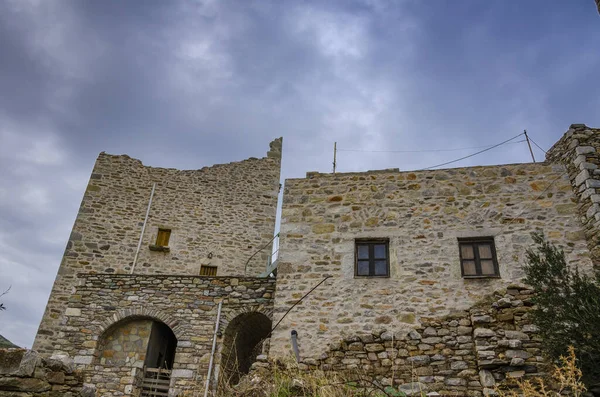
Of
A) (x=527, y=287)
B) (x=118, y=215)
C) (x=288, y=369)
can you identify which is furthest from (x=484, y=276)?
(x=118, y=215)

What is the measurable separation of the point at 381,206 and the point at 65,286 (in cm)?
1026

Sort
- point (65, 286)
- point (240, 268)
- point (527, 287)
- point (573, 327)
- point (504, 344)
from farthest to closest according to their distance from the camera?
point (240, 268)
point (65, 286)
point (527, 287)
point (504, 344)
point (573, 327)

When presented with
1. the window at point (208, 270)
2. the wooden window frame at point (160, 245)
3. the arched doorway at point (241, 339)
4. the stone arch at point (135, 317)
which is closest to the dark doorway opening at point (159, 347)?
the stone arch at point (135, 317)

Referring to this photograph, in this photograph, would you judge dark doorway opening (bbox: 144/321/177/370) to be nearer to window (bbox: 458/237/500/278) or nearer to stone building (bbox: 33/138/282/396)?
stone building (bbox: 33/138/282/396)

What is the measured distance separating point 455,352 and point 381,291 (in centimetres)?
169

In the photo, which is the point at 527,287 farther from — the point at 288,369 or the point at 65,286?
the point at 65,286

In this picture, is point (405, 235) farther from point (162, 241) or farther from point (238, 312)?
point (162, 241)

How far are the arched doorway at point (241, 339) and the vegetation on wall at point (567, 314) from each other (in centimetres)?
551

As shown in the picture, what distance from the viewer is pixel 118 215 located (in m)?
15.8

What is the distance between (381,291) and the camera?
29.6ft

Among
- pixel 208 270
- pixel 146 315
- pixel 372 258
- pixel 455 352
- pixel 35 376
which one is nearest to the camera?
pixel 35 376

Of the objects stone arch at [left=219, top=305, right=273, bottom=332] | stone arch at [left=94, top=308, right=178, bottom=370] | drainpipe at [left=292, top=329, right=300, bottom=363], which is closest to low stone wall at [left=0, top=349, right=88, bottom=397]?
→ drainpipe at [left=292, top=329, right=300, bottom=363]

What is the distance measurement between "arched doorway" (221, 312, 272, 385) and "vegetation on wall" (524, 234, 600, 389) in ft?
18.1

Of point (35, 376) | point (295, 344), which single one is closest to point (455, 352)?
point (295, 344)
